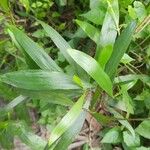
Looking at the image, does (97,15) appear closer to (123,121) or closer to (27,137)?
(123,121)

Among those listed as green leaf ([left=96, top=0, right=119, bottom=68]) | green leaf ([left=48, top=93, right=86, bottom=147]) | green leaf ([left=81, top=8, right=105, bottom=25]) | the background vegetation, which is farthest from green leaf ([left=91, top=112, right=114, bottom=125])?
green leaf ([left=81, top=8, right=105, bottom=25])

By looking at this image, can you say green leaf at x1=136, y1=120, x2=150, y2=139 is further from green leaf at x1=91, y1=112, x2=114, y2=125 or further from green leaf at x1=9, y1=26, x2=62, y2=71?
green leaf at x1=9, y1=26, x2=62, y2=71

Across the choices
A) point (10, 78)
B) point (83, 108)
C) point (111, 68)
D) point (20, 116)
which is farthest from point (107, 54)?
point (20, 116)

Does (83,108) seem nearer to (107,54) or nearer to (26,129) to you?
(107,54)

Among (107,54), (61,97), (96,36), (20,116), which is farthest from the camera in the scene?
(20,116)

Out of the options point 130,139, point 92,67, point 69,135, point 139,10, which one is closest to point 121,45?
point 92,67

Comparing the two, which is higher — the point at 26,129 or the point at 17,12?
the point at 17,12
